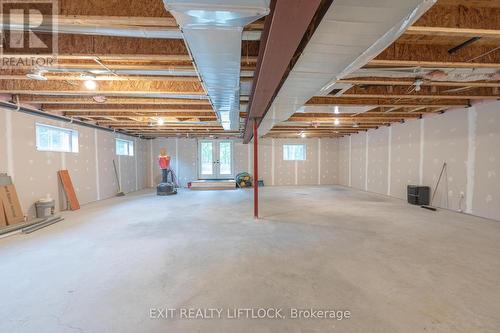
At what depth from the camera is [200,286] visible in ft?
6.82

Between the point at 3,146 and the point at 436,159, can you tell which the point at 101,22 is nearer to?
the point at 3,146

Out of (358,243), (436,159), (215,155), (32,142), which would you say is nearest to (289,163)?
(215,155)

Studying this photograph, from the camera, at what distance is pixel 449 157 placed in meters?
5.23

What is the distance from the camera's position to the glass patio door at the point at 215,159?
10242mm

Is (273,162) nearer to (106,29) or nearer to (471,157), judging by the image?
(471,157)

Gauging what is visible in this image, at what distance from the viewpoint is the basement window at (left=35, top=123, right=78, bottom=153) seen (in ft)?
15.9

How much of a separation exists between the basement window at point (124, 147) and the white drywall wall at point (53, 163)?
0.67 feet

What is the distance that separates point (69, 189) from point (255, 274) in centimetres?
529

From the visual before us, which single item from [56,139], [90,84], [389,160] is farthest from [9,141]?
[389,160]

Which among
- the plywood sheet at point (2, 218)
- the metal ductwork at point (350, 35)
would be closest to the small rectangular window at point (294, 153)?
the metal ductwork at point (350, 35)

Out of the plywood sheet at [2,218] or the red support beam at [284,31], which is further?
the plywood sheet at [2,218]

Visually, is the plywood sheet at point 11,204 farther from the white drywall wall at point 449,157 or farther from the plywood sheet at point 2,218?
the white drywall wall at point 449,157

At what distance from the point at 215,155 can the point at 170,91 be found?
689cm

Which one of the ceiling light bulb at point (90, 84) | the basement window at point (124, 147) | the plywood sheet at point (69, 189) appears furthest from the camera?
the basement window at point (124, 147)
